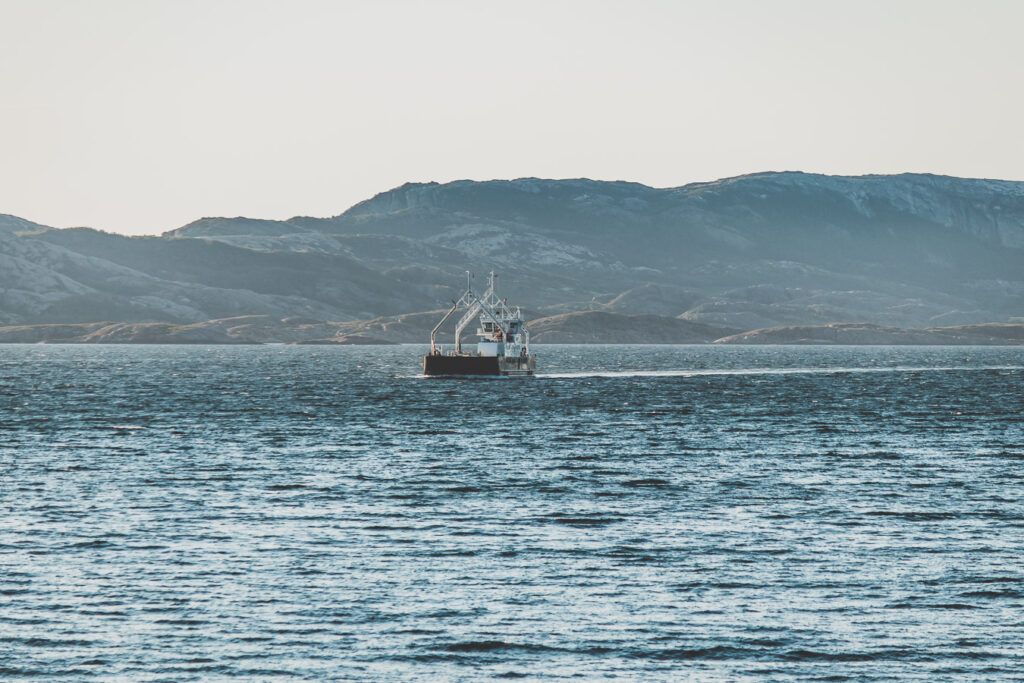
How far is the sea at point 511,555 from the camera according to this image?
29.8 m

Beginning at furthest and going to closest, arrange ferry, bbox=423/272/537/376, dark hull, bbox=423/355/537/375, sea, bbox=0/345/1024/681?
dark hull, bbox=423/355/537/375, ferry, bbox=423/272/537/376, sea, bbox=0/345/1024/681

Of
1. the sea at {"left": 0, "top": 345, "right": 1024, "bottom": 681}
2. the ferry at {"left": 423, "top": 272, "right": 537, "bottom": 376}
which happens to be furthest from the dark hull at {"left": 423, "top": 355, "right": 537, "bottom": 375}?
the sea at {"left": 0, "top": 345, "right": 1024, "bottom": 681}

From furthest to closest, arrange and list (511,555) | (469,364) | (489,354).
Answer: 1. (469,364)
2. (489,354)
3. (511,555)

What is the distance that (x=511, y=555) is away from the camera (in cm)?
4281

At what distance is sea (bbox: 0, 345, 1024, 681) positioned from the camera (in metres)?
29.8

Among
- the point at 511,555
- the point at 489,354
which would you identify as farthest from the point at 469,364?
the point at 511,555

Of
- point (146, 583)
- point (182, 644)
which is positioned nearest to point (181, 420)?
point (146, 583)

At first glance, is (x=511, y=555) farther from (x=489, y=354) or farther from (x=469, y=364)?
(x=469, y=364)

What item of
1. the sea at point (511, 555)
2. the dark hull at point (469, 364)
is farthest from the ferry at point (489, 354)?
the sea at point (511, 555)

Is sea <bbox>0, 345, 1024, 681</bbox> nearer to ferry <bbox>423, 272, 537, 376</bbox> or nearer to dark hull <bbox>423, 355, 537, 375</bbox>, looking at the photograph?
ferry <bbox>423, 272, 537, 376</bbox>

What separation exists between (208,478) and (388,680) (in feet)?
129

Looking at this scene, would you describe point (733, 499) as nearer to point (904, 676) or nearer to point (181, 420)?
point (904, 676)

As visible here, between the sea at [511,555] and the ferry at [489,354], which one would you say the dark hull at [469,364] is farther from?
the sea at [511,555]

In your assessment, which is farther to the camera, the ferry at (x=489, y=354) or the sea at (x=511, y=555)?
the ferry at (x=489, y=354)
